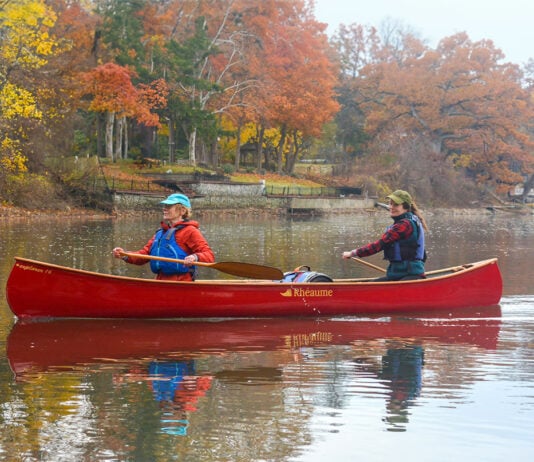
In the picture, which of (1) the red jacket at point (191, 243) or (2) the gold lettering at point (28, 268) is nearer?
(2) the gold lettering at point (28, 268)

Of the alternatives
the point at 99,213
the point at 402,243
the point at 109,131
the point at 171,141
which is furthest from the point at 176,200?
the point at 171,141

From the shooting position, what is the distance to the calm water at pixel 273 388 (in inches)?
243

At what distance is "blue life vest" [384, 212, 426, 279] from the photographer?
12.4 m

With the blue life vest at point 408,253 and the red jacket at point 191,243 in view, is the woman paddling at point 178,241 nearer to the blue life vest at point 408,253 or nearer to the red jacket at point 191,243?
the red jacket at point 191,243

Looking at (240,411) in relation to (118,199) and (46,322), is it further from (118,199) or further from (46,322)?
(118,199)

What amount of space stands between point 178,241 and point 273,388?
12.4 feet

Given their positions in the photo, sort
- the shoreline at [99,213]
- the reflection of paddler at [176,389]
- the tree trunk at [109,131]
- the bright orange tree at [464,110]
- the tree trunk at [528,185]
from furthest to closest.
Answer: the tree trunk at [528,185] → the bright orange tree at [464,110] → the tree trunk at [109,131] → the shoreline at [99,213] → the reflection of paddler at [176,389]

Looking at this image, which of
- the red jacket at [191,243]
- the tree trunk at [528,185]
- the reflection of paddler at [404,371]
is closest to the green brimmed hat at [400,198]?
the reflection of paddler at [404,371]

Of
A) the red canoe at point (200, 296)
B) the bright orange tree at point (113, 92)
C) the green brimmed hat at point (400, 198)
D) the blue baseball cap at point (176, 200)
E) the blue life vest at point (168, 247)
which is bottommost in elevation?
the red canoe at point (200, 296)

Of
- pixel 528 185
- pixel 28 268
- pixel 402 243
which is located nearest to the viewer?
pixel 28 268

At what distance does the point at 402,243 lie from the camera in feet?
41.2

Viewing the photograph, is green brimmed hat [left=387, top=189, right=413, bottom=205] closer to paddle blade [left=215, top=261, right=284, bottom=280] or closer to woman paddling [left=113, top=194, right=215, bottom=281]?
paddle blade [left=215, top=261, right=284, bottom=280]

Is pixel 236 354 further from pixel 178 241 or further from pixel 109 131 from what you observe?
pixel 109 131

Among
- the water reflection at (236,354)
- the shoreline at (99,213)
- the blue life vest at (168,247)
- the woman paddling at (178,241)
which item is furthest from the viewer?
the shoreline at (99,213)
